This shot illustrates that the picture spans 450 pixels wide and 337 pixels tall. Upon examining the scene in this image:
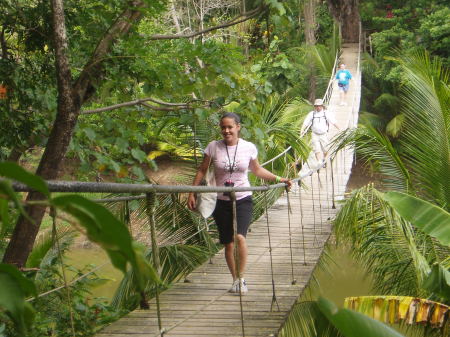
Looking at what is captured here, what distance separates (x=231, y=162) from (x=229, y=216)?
11.9 inches

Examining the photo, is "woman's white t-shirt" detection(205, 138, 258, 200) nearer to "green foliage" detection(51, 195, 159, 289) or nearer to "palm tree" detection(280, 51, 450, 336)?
"palm tree" detection(280, 51, 450, 336)

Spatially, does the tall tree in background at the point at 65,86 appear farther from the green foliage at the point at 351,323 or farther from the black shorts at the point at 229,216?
the green foliage at the point at 351,323

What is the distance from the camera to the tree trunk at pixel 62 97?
400 cm

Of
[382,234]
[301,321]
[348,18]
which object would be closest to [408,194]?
[382,234]

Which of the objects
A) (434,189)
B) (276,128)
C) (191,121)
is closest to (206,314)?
(191,121)

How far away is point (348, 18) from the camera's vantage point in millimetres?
21391

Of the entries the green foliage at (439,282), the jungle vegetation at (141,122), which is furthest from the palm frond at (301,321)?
the green foliage at (439,282)

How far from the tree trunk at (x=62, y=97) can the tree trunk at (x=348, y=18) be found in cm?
1759

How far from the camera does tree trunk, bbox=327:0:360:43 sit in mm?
21281

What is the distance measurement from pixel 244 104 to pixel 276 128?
2.74 m

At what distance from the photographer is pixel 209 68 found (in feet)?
15.5

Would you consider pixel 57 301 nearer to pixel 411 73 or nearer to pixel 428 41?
pixel 411 73

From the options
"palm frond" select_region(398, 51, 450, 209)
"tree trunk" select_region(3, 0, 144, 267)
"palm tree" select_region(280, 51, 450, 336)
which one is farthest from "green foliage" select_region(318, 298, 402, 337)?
"palm frond" select_region(398, 51, 450, 209)

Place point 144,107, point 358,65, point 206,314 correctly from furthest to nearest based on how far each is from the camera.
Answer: point 358,65 < point 144,107 < point 206,314
